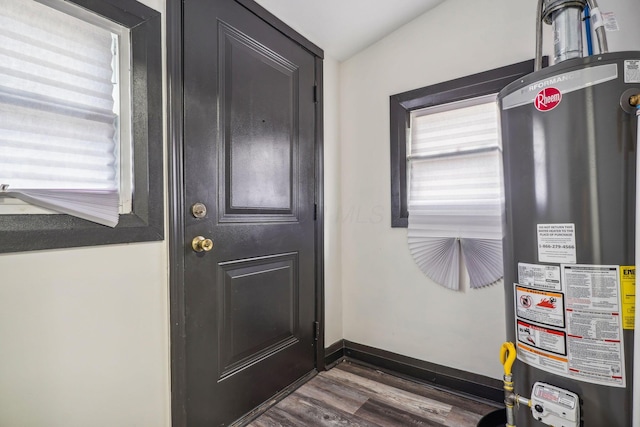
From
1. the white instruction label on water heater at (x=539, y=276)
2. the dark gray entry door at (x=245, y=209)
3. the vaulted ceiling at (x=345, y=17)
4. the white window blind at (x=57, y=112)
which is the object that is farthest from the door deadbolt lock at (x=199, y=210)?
the white instruction label on water heater at (x=539, y=276)

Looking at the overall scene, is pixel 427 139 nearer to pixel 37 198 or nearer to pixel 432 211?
pixel 432 211

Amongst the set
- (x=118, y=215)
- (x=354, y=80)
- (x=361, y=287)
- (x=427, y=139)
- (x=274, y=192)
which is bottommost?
(x=361, y=287)

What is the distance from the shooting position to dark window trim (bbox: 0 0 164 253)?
3.49 feet

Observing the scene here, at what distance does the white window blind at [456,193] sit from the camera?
168 centimetres

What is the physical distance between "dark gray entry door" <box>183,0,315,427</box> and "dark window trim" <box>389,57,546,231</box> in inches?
20.0

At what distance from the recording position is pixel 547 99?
0.96 m

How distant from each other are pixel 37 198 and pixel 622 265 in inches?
64.7

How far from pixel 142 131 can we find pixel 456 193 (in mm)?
1558

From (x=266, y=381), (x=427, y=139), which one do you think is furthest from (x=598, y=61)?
(x=266, y=381)

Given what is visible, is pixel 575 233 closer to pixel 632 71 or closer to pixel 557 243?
pixel 557 243

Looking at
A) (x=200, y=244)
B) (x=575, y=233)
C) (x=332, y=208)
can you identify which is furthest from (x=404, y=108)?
(x=200, y=244)

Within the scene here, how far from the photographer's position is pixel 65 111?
3.29 ft

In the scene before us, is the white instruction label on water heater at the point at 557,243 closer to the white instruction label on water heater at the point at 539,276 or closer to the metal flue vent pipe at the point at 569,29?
the white instruction label on water heater at the point at 539,276

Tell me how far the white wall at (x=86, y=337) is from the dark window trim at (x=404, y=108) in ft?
4.33
